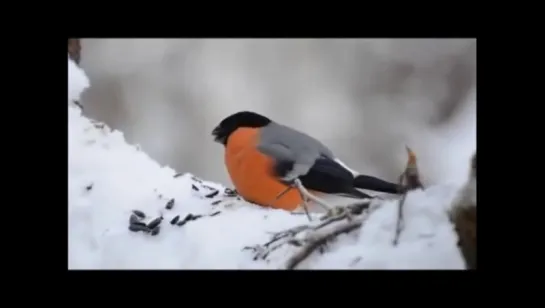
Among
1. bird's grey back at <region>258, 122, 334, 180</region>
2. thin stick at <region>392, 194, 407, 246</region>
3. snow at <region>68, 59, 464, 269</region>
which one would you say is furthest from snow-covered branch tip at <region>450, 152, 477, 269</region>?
bird's grey back at <region>258, 122, 334, 180</region>

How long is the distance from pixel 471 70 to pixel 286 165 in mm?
577

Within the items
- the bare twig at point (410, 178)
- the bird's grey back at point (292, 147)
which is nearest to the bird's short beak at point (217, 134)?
the bird's grey back at point (292, 147)

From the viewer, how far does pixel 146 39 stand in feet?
5.44

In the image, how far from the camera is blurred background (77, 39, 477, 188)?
64.4 inches

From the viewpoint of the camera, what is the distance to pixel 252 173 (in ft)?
5.42

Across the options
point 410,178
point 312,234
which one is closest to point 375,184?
point 410,178

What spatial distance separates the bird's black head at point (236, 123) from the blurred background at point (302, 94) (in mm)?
18

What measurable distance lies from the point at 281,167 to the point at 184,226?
31 centimetres

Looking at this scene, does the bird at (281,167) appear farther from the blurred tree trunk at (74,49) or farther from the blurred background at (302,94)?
the blurred tree trunk at (74,49)

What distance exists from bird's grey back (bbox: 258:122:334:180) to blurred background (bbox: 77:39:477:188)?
0.02 meters

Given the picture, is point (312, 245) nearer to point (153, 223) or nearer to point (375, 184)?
point (375, 184)

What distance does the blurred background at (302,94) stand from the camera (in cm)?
164
